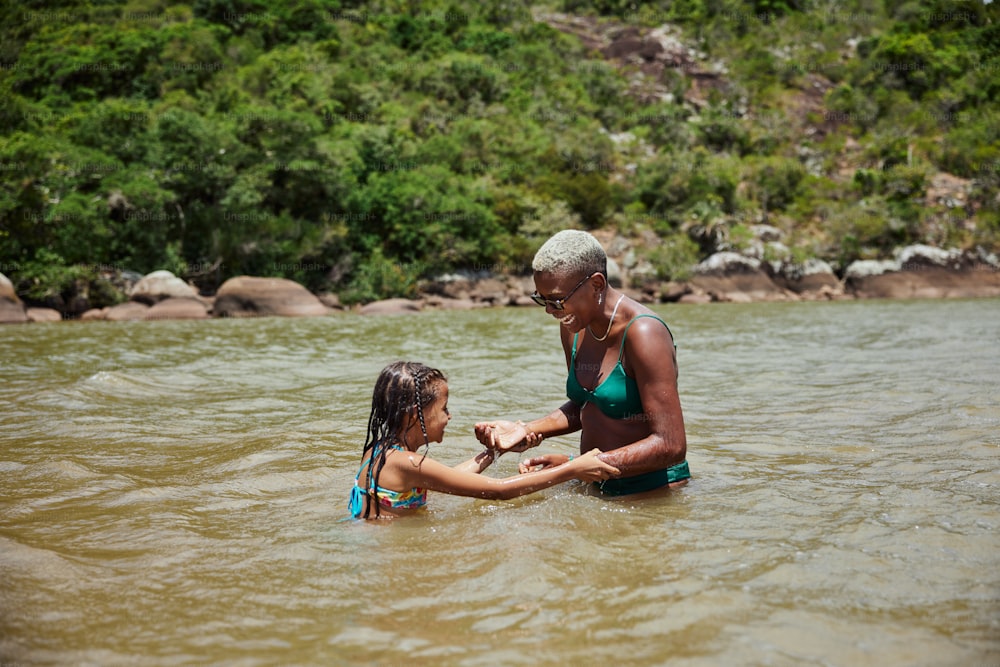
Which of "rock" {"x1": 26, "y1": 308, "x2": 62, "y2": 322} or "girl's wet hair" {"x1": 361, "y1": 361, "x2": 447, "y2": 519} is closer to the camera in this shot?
"girl's wet hair" {"x1": 361, "y1": 361, "x2": 447, "y2": 519}

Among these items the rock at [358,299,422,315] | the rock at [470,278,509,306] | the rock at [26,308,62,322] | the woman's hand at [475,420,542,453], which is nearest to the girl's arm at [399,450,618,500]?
the woman's hand at [475,420,542,453]

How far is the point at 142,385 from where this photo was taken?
27.4 ft

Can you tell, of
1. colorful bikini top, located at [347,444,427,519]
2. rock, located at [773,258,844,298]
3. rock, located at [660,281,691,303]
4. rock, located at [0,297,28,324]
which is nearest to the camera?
colorful bikini top, located at [347,444,427,519]

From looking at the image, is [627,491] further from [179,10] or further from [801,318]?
[179,10]

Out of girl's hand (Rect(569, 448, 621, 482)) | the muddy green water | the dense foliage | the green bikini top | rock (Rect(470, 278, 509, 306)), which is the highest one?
the dense foliage

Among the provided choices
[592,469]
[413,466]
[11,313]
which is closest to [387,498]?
[413,466]

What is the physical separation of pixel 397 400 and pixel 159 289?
22.2 meters

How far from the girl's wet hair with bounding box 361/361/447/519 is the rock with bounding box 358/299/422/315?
21.6 meters

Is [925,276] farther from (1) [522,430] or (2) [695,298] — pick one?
(1) [522,430]

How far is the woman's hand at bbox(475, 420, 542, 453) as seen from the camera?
3.87 metres

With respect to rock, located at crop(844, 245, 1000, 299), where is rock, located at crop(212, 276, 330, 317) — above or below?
below

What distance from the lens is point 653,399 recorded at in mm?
3584

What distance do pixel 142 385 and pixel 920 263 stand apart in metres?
30.7

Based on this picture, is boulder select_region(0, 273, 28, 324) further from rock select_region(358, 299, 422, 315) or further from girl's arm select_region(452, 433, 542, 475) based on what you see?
girl's arm select_region(452, 433, 542, 475)
